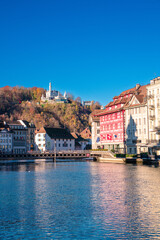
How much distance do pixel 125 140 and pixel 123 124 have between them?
5.81m

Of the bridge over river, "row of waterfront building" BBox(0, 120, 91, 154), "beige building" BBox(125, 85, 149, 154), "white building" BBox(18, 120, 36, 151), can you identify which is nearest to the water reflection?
the bridge over river

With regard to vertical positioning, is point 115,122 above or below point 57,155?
above

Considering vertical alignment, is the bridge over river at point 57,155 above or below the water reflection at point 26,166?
above

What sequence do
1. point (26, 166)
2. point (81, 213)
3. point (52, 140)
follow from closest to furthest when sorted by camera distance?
point (81, 213), point (26, 166), point (52, 140)

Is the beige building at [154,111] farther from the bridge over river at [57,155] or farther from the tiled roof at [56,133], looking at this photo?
the tiled roof at [56,133]

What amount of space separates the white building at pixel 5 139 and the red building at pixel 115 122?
57469 mm

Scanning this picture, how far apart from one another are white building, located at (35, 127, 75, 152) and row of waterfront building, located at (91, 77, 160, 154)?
47162 mm

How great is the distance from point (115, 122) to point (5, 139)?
6866 centimetres

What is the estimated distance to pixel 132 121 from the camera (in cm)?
11800

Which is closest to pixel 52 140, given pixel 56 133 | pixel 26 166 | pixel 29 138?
pixel 56 133

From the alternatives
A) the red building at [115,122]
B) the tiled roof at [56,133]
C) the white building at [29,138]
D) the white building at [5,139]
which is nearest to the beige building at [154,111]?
the red building at [115,122]

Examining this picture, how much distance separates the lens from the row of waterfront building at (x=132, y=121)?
→ 10412 cm

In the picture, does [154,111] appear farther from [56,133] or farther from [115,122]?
[56,133]

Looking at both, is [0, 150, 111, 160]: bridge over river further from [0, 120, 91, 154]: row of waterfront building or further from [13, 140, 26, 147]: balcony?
[13, 140, 26, 147]: balcony
